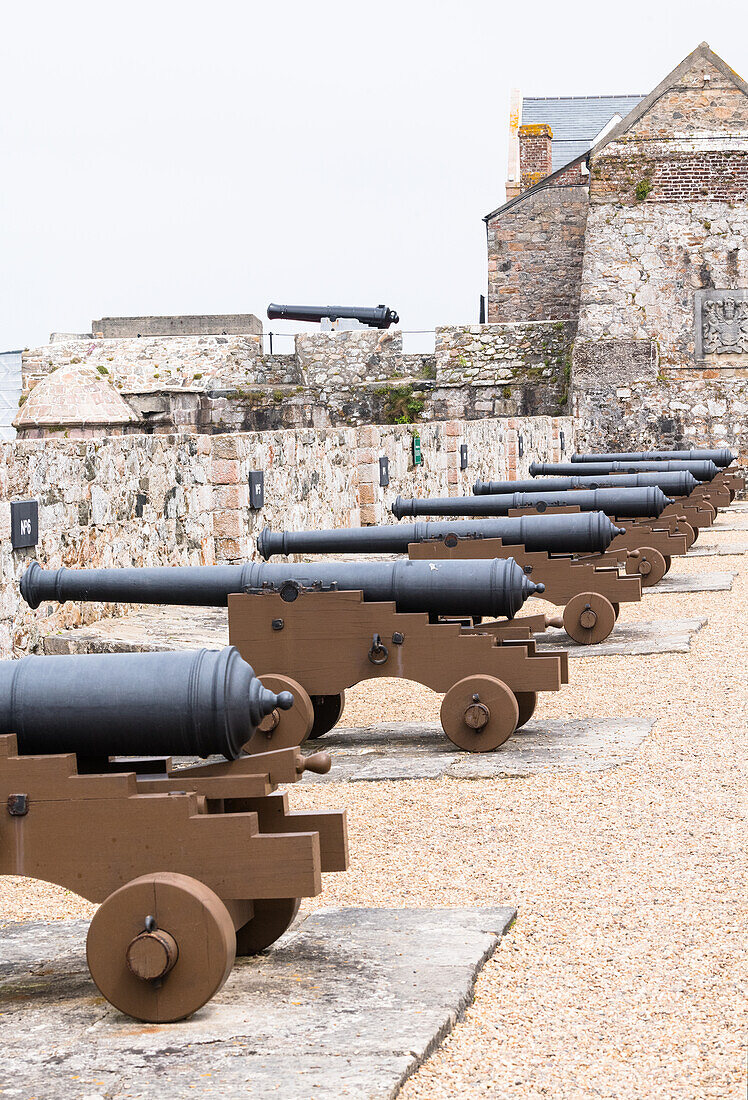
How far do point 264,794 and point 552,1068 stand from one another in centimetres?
84

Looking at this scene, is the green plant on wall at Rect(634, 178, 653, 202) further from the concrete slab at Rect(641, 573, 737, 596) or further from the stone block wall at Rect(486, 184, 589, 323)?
the concrete slab at Rect(641, 573, 737, 596)

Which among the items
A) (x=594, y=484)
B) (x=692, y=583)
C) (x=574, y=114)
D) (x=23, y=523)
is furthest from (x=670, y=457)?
(x=574, y=114)

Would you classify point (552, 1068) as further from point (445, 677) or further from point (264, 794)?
point (445, 677)

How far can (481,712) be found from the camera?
18.3 ft

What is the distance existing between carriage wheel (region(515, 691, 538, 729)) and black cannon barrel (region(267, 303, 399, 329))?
67.5ft

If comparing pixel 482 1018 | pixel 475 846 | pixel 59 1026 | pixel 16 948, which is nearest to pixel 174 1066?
pixel 59 1026

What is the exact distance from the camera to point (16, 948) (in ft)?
11.3

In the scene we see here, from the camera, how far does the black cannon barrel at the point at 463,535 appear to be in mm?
7273

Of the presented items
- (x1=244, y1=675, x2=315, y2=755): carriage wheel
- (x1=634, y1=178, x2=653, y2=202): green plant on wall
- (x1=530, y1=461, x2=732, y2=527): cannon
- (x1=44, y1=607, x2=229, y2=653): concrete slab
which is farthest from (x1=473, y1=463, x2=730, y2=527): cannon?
(x1=634, y1=178, x2=653, y2=202): green plant on wall

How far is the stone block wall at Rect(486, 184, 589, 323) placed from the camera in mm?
26891

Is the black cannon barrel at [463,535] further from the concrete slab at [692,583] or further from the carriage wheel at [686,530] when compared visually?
the carriage wheel at [686,530]


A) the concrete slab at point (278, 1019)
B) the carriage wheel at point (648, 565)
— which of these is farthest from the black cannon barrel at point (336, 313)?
the concrete slab at point (278, 1019)

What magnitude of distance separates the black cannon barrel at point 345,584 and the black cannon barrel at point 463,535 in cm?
141

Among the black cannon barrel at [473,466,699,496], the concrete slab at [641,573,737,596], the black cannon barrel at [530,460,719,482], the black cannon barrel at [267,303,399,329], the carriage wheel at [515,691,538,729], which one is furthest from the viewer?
the black cannon barrel at [267,303,399,329]
